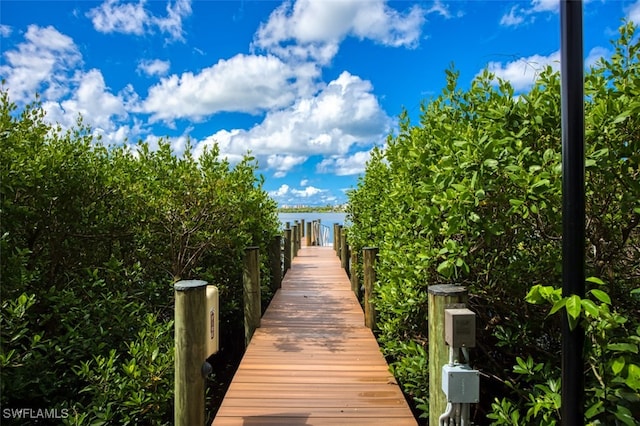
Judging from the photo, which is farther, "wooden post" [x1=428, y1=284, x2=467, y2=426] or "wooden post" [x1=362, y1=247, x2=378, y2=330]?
"wooden post" [x1=362, y1=247, x2=378, y2=330]

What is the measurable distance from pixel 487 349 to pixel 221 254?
3271mm

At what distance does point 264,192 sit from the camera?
5453 millimetres

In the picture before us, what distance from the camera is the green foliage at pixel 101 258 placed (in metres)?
2.73

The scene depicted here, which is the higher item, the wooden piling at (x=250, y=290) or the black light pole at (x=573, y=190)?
the black light pole at (x=573, y=190)

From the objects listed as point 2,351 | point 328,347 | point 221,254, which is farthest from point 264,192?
point 2,351

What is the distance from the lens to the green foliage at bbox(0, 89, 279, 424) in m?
2.73

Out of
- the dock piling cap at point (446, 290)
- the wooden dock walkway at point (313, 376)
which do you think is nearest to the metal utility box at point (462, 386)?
the dock piling cap at point (446, 290)

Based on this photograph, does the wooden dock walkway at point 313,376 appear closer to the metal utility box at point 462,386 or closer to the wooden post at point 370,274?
the wooden post at point 370,274

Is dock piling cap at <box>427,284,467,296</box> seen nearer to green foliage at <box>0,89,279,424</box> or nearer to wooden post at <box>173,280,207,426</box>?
wooden post at <box>173,280,207,426</box>

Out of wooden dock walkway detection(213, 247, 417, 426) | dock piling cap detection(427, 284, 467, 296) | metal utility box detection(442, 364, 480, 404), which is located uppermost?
dock piling cap detection(427, 284, 467, 296)

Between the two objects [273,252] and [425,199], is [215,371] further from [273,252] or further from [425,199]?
[425,199]

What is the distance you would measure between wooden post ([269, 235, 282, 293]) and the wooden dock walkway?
0.95 metres

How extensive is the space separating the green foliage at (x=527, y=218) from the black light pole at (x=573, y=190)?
125 mm

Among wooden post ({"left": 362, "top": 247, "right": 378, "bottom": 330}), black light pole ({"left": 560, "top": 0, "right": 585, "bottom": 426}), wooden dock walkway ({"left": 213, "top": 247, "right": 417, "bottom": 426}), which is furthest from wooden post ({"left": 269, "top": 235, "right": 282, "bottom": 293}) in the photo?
black light pole ({"left": 560, "top": 0, "right": 585, "bottom": 426})
